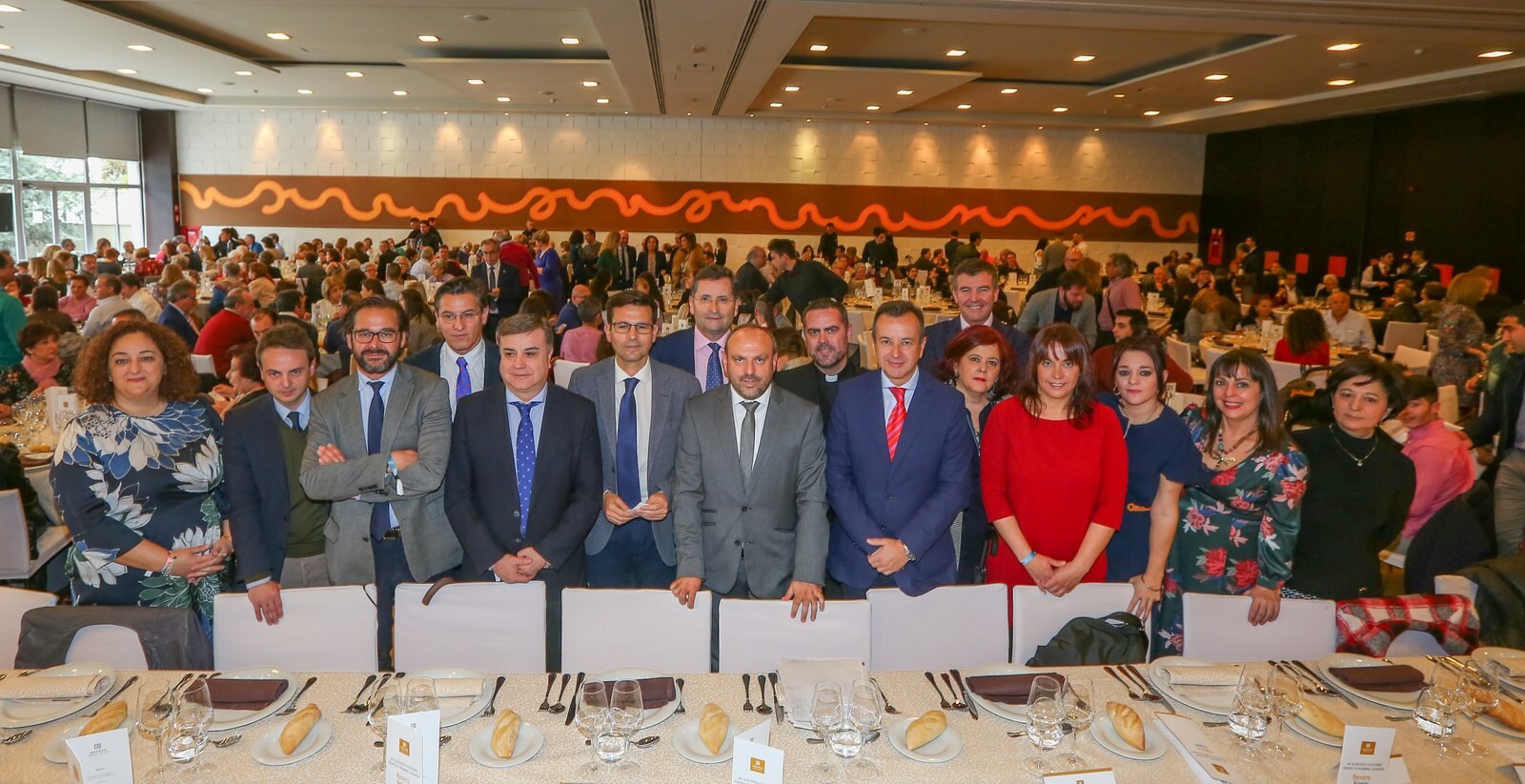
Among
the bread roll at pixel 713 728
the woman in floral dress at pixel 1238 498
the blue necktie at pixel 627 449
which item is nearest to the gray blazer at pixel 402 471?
the blue necktie at pixel 627 449

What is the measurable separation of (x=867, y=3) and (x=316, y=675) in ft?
21.8

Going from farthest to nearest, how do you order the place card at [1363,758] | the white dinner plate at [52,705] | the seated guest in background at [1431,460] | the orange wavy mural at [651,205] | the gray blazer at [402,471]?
the orange wavy mural at [651,205]
the seated guest in background at [1431,460]
the gray blazer at [402,471]
the white dinner plate at [52,705]
the place card at [1363,758]

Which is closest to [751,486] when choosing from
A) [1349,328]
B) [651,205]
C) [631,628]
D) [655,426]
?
[655,426]

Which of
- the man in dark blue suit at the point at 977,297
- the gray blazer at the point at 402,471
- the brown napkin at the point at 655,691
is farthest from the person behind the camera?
the man in dark blue suit at the point at 977,297

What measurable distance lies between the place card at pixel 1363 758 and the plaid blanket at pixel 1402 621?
1.19 meters

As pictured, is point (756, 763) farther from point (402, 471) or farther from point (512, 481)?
point (402, 471)

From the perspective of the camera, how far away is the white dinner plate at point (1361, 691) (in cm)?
276

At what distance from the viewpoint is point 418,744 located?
85.4 inches

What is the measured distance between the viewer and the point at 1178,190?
21.6m

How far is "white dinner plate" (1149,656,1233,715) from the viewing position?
2.70 metres

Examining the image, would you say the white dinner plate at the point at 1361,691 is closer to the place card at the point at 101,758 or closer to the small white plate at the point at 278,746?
the small white plate at the point at 278,746

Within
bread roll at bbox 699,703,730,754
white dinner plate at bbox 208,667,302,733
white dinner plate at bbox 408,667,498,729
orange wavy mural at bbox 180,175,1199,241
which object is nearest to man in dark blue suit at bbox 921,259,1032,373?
bread roll at bbox 699,703,730,754

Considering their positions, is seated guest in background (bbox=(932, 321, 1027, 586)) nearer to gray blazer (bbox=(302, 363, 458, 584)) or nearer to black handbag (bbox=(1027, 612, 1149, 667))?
black handbag (bbox=(1027, 612, 1149, 667))

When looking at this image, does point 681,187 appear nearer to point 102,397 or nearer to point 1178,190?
point 1178,190
